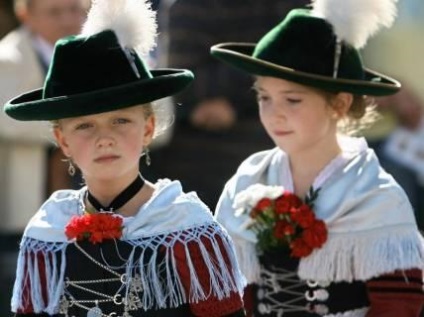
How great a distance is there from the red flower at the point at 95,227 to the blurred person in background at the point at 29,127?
10.2ft

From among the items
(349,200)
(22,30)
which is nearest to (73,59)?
(349,200)

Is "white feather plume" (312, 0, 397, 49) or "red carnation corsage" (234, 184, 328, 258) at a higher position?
"white feather plume" (312, 0, 397, 49)

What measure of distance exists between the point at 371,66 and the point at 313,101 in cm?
245

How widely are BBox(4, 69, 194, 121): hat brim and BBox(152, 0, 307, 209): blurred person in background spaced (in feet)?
10.2

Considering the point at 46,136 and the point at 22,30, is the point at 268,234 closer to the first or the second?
the point at 46,136

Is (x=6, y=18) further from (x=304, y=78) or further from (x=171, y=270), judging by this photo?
(x=171, y=270)

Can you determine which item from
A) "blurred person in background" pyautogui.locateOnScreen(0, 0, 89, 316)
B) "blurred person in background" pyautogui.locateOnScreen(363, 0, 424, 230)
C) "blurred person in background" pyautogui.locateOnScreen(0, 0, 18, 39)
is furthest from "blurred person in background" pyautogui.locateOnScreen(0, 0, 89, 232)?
"blurred person in background" pyautogui.locateOnScreen(363, 0, 424, 230)

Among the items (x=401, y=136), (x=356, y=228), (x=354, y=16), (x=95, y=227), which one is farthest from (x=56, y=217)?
(x=401, y=136)

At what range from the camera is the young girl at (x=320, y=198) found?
5.86m

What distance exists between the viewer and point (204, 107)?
8430 mm

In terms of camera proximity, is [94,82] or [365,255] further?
[365,255]

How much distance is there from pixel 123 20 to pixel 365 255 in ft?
4.49

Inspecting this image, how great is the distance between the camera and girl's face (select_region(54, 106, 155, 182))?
5.16 meters

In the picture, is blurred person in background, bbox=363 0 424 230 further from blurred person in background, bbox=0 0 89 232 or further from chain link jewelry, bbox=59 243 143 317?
chain link jewelry, bbox=59 243 143 317
